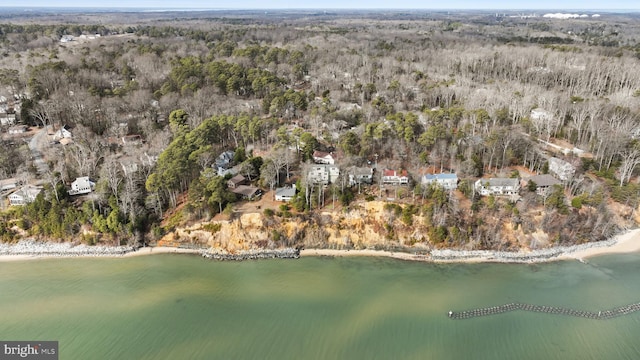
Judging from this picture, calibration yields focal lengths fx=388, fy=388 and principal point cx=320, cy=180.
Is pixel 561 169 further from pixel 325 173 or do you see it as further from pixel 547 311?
pixel 325 173

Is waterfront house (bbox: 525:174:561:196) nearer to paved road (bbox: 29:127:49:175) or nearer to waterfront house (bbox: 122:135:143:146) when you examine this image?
waterfront house (bbox: 122:135:143:146)

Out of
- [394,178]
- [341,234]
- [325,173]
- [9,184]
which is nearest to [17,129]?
[9,184]

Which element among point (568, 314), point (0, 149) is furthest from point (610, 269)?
point (0, 149)

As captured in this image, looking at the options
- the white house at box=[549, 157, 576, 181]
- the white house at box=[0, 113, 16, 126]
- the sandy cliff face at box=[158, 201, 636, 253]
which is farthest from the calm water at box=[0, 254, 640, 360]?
the white house at box=[0, 113, 16, 126]

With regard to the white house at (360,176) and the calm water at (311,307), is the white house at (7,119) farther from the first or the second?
the white house at (360,176)

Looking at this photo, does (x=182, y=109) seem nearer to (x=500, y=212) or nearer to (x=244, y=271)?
(x=244, y=271)

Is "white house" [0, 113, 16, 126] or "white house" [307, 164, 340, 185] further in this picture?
"white house" [0, 113, 16, 126]
